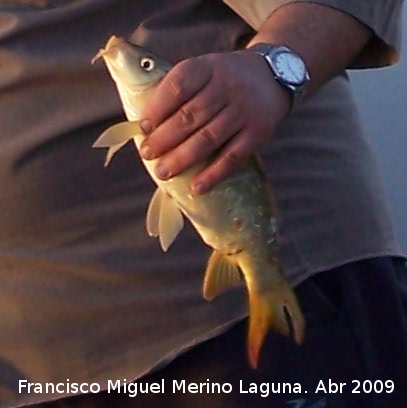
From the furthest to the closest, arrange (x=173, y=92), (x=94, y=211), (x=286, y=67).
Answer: (x=94, y=211) < (x=286, y=67) < (x=173, y=92)

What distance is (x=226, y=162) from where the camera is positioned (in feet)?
3.49

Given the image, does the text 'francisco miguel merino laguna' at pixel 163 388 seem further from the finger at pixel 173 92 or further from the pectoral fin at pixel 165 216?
the finger at pixel 173 92

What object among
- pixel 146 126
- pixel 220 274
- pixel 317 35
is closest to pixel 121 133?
pixel 146 126

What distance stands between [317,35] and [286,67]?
0.33ft

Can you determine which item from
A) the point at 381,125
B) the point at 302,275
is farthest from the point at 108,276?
→ the point at 381,125

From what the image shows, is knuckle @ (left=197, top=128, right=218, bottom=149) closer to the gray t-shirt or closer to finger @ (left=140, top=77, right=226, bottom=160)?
finger @ (left=140, top=77, right=226, bottom=160)

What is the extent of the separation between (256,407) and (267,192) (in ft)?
1.04

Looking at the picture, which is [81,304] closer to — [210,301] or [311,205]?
[210,301]

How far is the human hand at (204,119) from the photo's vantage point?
1043 millimetres

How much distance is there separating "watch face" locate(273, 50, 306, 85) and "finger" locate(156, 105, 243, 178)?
10cm

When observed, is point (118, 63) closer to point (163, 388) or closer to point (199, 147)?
point (199, 147)

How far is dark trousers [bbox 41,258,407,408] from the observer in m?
1.31

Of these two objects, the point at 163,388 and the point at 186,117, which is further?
the point at 163,388

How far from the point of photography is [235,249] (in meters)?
1.08
